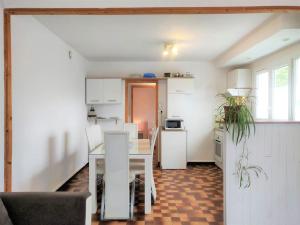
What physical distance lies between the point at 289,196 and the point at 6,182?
2.91 m

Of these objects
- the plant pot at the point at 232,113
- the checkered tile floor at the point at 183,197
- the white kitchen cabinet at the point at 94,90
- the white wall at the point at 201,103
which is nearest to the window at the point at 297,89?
the checkered tile floor at the point at 183,197

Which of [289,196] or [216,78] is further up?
[216,78]

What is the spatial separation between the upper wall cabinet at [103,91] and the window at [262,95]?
9.92ft

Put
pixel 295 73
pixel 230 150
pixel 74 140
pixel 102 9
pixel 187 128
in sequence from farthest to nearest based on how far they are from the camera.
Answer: pixel 187 128 → pixel 74 140 → pixel 295 73 → pixel 230 150 → pixel 102 9

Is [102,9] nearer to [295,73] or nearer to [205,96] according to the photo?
[295,73]

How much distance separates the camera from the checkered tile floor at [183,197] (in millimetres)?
3055

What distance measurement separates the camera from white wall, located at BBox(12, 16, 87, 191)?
2873 mm

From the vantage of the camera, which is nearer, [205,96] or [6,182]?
[6,182]

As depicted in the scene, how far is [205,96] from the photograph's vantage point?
6215 millimetres

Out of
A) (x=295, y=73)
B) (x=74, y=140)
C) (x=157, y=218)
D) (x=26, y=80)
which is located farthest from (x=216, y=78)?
(x=26, y=80)

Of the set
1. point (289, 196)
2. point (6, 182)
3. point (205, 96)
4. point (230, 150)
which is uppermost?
point (205, 96)

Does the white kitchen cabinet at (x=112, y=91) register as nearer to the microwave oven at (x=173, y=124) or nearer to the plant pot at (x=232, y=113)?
the microwave oven at (x=173, y=124)

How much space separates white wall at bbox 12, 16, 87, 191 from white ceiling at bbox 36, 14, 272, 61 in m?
0.33

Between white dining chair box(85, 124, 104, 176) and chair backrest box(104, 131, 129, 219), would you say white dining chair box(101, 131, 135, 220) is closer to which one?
chair backrest box(104, 131, 129, 219)
